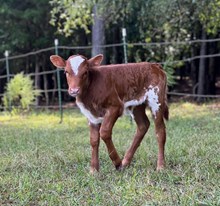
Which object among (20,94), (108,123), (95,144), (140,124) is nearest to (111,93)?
(108,123)

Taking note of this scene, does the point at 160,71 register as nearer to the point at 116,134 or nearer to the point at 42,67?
the point at 116,134

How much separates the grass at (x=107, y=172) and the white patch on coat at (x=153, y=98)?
0.55 metres

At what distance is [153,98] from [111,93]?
46cm

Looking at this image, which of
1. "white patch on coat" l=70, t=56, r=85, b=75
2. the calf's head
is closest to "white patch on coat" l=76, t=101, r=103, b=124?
the calf's head

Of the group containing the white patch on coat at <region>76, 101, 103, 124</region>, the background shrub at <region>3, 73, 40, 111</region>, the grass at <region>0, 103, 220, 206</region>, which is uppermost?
the white patch on coat at <region>76, 101, 103, 124</region>

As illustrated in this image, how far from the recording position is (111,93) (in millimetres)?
4227

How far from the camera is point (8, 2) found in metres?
13.9

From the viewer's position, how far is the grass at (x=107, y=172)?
3316 mm

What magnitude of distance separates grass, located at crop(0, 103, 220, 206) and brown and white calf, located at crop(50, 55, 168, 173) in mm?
293

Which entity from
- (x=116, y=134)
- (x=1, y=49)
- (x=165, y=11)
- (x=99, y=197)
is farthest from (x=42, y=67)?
(x=99, y=197)

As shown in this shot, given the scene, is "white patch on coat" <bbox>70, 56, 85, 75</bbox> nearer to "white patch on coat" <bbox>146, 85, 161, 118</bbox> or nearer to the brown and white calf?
the brown and white calf

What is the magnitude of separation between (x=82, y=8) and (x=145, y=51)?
5.46 meters

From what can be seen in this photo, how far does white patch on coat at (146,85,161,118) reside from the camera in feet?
14.6

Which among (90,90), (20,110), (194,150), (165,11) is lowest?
(20,110)
